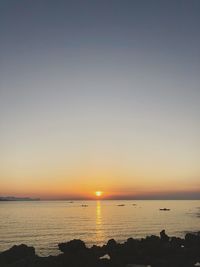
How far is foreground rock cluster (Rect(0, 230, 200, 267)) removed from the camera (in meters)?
35.7

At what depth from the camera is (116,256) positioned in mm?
40562

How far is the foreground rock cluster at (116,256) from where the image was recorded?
35656 mm

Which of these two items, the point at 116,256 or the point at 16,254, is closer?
the point at 16,254

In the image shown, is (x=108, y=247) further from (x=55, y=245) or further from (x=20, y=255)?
(x=55, y=245)

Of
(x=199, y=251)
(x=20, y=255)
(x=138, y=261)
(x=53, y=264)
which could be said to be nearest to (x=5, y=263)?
(x=20, y=255)

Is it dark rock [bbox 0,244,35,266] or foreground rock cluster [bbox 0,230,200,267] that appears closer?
foreground rock cluster [bbox 0,230,200,267]

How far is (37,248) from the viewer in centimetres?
5581

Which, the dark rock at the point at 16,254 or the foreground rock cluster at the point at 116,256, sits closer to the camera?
the foreground rock cluster at the point at 116,256

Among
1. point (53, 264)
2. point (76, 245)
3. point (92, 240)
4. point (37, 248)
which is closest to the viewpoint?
point (53, 264)

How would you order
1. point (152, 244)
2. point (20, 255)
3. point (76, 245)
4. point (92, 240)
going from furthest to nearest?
point (92, 240), point (152, 244), point (76, 245), point (20, 255)

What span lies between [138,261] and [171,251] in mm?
4767

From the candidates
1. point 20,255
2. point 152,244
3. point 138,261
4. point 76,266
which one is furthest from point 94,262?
point 152,244

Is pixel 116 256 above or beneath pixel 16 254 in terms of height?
beneath

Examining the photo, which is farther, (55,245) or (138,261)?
(55,245)
